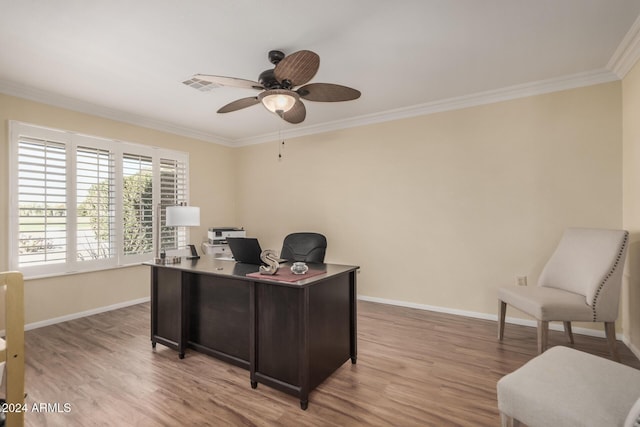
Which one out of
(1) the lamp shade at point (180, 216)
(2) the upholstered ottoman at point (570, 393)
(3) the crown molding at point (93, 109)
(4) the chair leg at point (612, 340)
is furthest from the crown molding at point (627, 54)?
(3) the crown molding at point (93, 109)

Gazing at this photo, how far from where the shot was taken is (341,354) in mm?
2330

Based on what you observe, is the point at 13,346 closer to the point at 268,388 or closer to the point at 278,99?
the point at 268,388

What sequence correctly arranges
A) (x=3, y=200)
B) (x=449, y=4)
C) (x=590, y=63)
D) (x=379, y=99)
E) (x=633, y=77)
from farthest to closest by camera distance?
(x=379, y=99) < (x=3, y=200) < (x=590, y=63) < (x=633, y=77) < (x=449, y=4)

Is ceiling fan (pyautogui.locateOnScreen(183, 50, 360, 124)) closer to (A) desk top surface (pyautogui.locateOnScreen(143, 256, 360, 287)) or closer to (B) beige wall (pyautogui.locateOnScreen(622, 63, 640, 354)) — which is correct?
(A) desk top surface (pyautogui.locateOnScreen(143, 256, 360, 287))

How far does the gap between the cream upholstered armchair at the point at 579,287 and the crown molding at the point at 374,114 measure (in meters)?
1.47

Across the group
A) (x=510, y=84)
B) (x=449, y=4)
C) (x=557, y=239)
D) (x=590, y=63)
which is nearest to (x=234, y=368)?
(x=449, y=4)

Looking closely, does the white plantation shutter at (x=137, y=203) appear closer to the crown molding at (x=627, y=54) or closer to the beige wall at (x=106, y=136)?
the beige wall at (x=106, y=136)

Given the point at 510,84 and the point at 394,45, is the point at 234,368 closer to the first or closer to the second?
the point at 394,45

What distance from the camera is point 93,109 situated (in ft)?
12.2

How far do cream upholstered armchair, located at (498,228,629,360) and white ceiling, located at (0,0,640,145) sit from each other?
5.08 feet

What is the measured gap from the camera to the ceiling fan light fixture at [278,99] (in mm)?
2166

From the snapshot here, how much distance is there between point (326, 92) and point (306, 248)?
187 centimetres

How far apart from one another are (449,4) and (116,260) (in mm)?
4477

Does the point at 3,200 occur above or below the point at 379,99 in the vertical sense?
below
